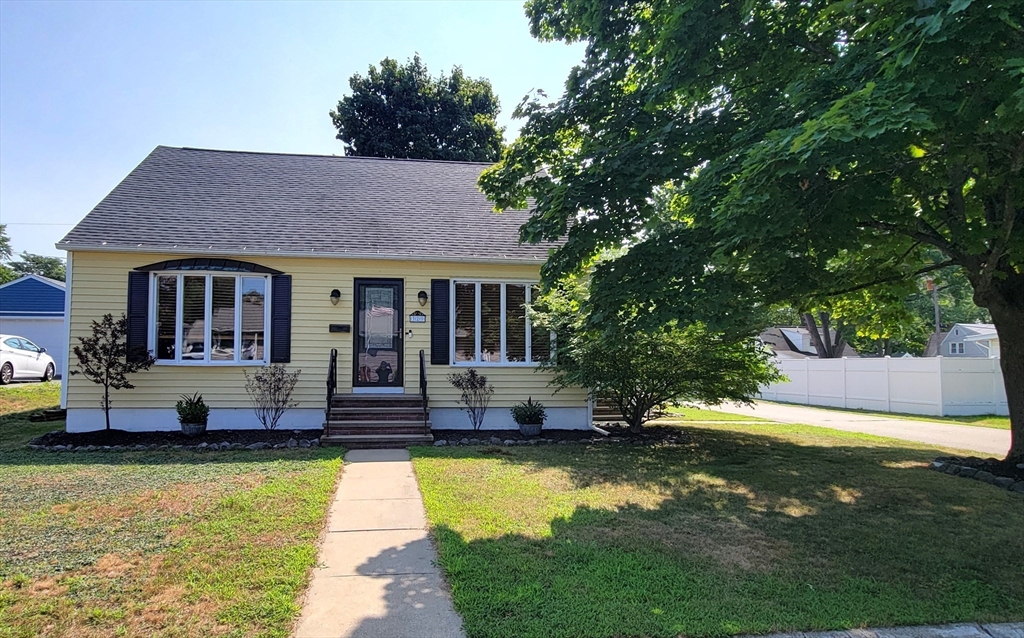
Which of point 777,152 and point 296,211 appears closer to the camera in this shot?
point 777,152

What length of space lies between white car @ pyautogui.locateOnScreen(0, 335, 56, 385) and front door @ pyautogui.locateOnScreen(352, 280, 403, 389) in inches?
547

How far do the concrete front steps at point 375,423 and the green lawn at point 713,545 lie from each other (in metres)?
1.45

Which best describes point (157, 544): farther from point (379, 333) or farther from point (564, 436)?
point (564, 436)

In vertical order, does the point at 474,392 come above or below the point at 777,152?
below

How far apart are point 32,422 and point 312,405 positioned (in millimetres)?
6173

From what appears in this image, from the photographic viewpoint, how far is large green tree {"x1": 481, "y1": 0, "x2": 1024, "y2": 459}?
3.93 metres


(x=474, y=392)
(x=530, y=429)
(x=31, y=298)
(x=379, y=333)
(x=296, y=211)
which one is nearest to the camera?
(x=530, y=429)

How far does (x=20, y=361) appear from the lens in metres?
17.9

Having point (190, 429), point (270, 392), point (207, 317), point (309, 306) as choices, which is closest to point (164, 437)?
point (190, 429)

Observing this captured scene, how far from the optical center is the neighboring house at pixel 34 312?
25484 mm

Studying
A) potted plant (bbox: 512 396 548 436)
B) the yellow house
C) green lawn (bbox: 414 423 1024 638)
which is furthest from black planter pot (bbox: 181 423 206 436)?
potted plant (bbox: 512 396 548 436)

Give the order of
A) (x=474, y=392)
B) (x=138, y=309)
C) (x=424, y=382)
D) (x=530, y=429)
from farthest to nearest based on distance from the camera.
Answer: (x=474, y=392)
(x=530, y=429)
(x=424, y=382)
(x=138, y=309)

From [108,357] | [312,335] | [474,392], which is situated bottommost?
[474,392]

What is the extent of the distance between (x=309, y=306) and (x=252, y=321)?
1047mm
